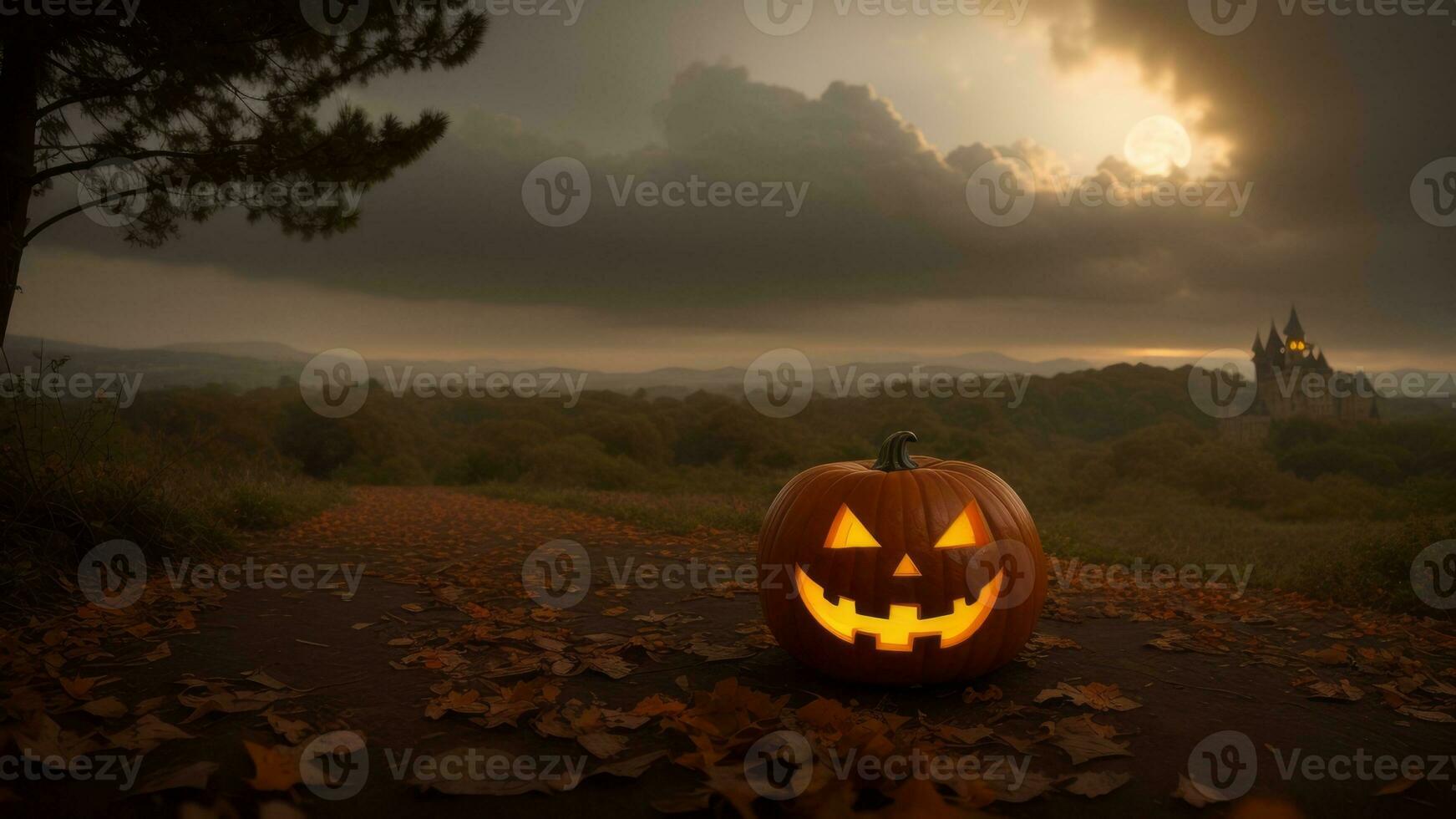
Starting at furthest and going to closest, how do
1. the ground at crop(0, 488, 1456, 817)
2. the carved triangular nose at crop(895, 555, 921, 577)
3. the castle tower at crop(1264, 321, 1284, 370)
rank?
1. the castle tower at crop(1264, 321, 1284, 370)
2. the carved triangular nose at crop(895, 555, 921, 577)
3. the ground at crop(0, 488, 1456, 817)

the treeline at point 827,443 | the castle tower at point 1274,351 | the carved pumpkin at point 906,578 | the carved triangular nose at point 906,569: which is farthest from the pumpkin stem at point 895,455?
the castle tower at point 1274,351

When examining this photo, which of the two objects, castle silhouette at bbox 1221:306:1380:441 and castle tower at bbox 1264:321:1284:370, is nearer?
castle silhouette at bbox 1221:306:1380:441

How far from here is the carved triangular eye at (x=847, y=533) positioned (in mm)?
3650

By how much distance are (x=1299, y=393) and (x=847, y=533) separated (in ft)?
61.8

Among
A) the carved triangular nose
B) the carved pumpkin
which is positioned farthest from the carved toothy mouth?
the carved triangular nose

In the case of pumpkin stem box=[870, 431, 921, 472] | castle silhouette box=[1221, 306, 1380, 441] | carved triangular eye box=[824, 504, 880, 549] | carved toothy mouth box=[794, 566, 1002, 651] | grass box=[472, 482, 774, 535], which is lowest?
grass box=[472, 482, 774, 535]

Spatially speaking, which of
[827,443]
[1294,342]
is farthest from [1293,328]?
[827,443]

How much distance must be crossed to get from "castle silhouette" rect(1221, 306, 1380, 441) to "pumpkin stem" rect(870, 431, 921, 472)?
16116mm

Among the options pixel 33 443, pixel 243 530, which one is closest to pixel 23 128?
pixel 33 443

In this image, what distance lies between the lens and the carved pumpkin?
3545mm

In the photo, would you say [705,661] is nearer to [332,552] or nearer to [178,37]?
[332,552]

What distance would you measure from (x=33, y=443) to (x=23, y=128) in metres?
2.73

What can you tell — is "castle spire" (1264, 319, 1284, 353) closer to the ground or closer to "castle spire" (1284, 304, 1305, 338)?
"castle spire" (1284, 304, 1305, 338)

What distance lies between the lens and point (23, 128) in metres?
5.82
